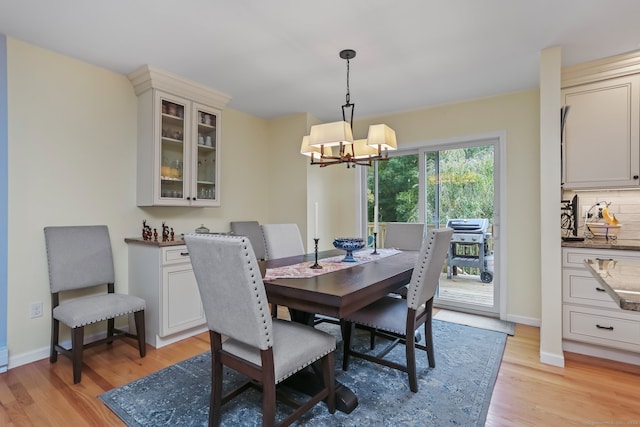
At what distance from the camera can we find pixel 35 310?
2.48 m

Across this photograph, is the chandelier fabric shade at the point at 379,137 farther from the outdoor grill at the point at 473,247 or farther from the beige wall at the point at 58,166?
the beige wall at the point at 58,166

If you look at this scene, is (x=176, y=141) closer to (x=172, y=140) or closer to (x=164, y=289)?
(x=172, y=140)

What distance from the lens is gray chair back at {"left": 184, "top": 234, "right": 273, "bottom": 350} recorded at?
137cm

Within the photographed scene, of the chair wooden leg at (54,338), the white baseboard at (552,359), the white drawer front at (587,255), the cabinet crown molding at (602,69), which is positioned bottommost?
the white baseboard at (552,359)

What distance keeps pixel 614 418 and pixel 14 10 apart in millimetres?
4347

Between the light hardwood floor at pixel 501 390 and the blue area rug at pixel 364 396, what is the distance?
0.10 meters

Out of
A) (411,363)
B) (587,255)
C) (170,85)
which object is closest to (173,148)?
(170,85)

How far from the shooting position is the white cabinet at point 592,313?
7.75ft

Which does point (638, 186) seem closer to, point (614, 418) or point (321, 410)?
point (614, 418)

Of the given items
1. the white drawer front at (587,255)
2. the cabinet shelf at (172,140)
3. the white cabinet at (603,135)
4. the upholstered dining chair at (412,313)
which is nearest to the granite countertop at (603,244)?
the white drawer front at (587,255)

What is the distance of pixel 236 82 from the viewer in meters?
3.18

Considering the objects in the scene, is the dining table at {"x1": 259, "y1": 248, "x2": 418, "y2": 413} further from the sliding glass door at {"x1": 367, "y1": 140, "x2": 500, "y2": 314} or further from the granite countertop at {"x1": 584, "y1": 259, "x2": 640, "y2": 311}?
the sliding glass door at {"x1": 367, "y1": 140, "x2": 500, "y2": 314}

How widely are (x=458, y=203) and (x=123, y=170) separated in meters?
3.59

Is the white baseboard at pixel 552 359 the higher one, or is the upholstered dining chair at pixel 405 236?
the upholstered dining chair at pixel 405 236
